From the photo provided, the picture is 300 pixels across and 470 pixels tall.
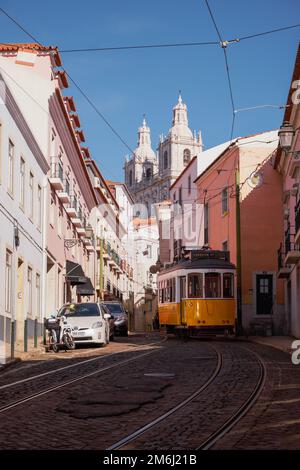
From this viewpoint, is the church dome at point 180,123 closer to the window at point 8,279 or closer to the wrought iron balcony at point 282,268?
the wrought iron balcony at point 282,268

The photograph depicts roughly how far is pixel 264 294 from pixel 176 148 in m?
110

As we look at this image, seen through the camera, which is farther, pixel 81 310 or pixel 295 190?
pixel 295 190

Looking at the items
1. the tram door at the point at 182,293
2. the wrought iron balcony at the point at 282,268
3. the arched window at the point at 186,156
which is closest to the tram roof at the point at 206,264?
the tram door at the point at 182,293

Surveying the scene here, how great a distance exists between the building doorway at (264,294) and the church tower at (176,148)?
339ft

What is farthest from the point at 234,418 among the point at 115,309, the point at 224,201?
the point at 224,201

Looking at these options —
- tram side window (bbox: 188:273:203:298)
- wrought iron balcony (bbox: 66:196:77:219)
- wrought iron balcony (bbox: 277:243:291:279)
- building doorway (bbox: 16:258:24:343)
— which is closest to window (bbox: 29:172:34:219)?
building doorway (bbox: 16:258:24:343)

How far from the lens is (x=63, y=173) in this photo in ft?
113

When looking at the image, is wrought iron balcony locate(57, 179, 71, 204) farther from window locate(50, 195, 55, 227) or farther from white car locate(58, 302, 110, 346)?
white car locate(58, 302, 110, 346)

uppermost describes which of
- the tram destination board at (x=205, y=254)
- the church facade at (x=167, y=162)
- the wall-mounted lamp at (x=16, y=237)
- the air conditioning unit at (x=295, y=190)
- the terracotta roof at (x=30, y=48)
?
the church facade at (x=167, y=162)

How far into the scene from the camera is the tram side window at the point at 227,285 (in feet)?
96.1

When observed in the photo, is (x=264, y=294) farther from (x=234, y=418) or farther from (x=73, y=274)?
(x=234, y=418)

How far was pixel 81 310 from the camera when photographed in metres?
24.4
